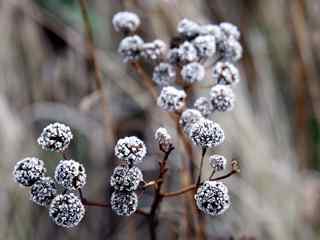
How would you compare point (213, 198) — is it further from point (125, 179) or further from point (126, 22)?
point (126, 22)

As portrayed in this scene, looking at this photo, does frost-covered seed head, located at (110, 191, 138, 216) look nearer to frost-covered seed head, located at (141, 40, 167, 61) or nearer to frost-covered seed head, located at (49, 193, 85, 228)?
frost-covered seed head, located at (49, 193, 85, 228)

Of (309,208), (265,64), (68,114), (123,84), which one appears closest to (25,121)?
(68,114)

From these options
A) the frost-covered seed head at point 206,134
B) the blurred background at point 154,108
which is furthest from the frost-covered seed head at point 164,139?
the blurred background at point 154,108

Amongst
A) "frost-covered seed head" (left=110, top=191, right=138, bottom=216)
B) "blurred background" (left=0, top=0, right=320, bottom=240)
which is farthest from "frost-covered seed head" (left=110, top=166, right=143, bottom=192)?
"blurred background" (left=0, top=0, right=320, bottom=240)

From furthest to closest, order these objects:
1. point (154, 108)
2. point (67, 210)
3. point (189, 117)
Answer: point (154, 108), point (189, 117), point (67, 210)

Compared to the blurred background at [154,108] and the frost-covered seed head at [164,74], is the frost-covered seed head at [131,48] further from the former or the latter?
the blurred background at [154,108]

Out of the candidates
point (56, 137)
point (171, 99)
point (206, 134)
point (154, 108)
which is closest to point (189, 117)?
point (171, 99)
